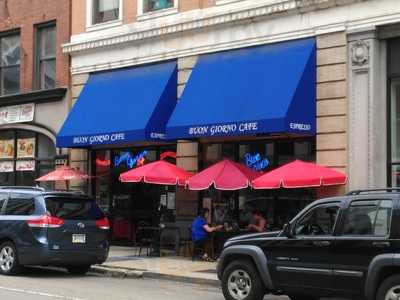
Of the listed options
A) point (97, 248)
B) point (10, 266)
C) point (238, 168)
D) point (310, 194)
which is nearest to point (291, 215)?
point (310, 194)

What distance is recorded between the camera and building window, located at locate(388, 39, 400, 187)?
16328 mm

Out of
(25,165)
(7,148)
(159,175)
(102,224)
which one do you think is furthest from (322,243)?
(7,148)

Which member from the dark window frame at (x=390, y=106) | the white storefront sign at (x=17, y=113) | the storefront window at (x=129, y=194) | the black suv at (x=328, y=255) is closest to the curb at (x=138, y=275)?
the black suv at (x=328, y=255)

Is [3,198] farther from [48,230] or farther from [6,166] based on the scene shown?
[6,166]

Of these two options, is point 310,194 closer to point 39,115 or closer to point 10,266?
point 10,266

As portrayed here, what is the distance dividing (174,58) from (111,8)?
147 inches

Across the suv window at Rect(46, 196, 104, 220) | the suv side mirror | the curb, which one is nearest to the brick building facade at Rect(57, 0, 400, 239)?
the curb

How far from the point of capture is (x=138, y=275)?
15.9m

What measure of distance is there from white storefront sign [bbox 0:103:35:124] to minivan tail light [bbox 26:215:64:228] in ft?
34.8

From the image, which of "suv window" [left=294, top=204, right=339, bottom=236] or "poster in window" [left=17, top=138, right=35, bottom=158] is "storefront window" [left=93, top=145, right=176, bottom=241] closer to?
"poster in window" [left=17, top=138, right=35, bottom=158]

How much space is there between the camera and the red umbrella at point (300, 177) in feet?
51.2

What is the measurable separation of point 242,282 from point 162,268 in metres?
5.28

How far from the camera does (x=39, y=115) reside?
2466cm

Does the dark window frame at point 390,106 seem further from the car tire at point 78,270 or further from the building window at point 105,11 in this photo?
the building window at point 105,11
